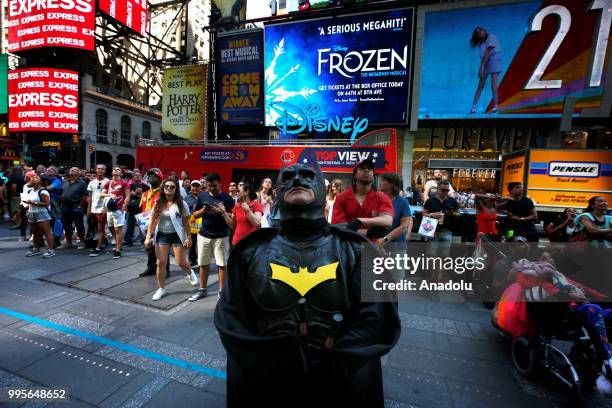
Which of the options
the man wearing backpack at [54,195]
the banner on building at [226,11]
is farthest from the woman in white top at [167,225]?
the banner on building at [226,11]

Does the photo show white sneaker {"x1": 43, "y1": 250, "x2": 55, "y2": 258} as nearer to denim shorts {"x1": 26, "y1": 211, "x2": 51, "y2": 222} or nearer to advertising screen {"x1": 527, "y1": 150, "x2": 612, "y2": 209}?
denim shorts {"x1": 26, "y1": 211, "x2": 51, "y2": 222}

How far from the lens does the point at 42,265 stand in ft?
20.0

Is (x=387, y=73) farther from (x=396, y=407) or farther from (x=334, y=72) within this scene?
(x=396, y=407)

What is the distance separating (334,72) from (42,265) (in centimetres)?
1733

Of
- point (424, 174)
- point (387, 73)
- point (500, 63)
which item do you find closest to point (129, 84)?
point (387, 73)

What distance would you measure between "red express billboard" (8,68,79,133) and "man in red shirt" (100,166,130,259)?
77.9 ft

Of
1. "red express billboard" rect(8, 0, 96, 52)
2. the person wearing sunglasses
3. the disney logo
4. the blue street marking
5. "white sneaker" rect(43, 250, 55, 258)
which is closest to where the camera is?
the blue street marking

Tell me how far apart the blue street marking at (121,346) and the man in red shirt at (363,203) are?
2084mm

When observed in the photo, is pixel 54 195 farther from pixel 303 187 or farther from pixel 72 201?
pixel 303 187

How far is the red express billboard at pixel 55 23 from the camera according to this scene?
22.7 meters

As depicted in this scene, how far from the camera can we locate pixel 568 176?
9.72 m

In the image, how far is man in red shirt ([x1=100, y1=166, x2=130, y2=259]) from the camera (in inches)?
265

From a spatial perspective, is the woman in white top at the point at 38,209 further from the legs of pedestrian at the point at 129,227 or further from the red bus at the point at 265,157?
the red bus at the point at 265,157

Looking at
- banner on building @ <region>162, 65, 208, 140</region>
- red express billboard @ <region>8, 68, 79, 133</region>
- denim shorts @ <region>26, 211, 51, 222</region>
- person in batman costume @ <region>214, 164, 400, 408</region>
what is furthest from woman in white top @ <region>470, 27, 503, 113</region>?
red express billboard @ <region>8, 68, 79, 133</region>
